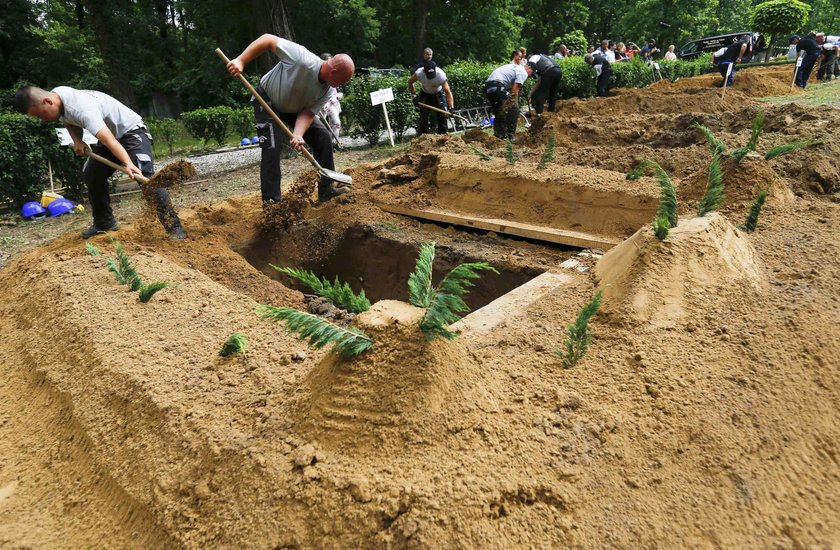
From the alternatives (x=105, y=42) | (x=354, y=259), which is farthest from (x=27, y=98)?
(x=105, y=42)

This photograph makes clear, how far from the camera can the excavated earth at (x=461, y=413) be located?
160 centimetres

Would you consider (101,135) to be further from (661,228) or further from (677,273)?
(677,273)

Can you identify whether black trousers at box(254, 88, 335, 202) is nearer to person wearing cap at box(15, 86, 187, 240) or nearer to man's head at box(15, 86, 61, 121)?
person wearing cap at box(15, 86, 187, 240)

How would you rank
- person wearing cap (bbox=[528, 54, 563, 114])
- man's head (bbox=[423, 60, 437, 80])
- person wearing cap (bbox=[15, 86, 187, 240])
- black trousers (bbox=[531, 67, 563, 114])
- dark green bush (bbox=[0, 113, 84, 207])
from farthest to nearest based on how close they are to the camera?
black trousers (bbox=[531, 67, 563, 114])
person wearing cap (bbox=[528, 54, 563, 114])
man's head (bbox=[423, 60, 437, 80])
dark green bush (bbox=[0, 113, 84, 207])
person wearing cap (bbox=[15, 86, 187, 240])

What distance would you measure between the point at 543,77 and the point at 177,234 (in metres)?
9.23

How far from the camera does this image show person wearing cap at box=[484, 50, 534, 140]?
9.68m

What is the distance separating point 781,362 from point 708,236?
2.99 ft

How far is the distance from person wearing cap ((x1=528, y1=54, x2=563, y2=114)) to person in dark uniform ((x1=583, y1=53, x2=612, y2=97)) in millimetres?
3757

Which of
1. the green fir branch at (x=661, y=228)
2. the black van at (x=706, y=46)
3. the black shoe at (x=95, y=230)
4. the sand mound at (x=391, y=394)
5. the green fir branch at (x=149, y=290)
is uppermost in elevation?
the black van at (x=706, y=46)

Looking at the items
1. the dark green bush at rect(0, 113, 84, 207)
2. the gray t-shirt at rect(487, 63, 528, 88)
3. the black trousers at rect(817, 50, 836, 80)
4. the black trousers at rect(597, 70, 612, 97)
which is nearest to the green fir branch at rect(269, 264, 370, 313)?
the dark green bush at rect(0, 113, 84, 207)

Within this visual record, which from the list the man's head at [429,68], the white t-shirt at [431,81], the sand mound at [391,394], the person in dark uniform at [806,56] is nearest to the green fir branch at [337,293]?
the sand mound at [391,394]

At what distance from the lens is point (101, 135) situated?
443 centimetres

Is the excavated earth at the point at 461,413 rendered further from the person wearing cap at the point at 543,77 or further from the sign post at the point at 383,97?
the person wearing cap at the point at 543,77

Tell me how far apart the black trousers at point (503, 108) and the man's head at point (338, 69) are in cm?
528
